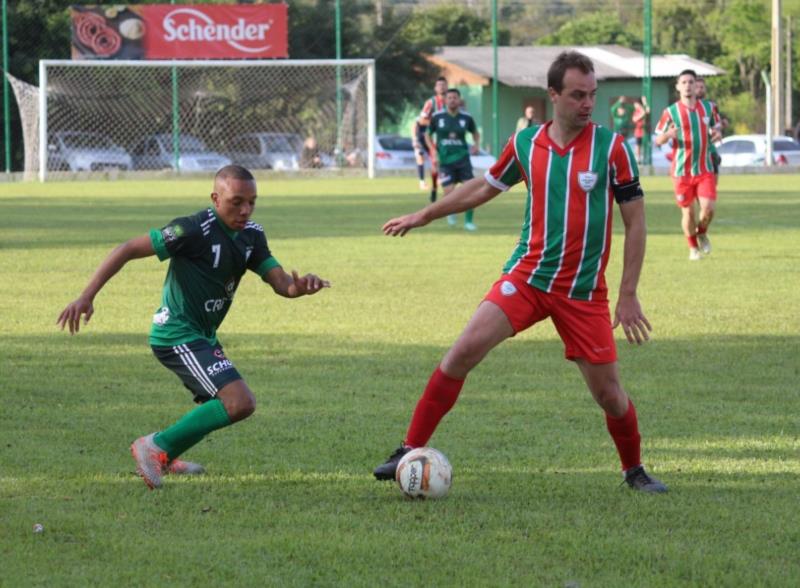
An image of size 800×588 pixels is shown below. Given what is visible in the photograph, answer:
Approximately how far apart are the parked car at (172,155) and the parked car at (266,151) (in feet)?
1.92

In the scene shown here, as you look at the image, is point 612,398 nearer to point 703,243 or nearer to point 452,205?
point 452,205

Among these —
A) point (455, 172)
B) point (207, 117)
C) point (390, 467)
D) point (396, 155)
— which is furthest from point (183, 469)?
point (396, 155)

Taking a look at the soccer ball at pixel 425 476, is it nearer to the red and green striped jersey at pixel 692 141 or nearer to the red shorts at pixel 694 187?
the red shorts at pixel 694 187

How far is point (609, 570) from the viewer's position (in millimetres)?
4789

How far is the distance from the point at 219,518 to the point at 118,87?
116 feet

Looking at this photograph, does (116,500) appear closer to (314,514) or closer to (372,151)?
(314,514)

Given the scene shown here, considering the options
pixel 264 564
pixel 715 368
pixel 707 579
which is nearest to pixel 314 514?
pixel 264 564

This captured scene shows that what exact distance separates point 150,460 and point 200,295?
2.29ft

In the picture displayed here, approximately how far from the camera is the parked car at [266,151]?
40.9 metres

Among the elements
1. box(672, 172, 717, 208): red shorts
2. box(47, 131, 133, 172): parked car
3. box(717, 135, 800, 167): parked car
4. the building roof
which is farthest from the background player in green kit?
the building roof

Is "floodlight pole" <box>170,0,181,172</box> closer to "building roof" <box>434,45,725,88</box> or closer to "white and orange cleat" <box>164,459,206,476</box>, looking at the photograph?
"building roof" <box>434,45,725,88</box>

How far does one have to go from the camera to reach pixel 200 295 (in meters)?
6.09

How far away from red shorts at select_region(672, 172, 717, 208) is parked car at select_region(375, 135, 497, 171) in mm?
25782

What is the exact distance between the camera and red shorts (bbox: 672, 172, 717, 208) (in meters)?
16.1
